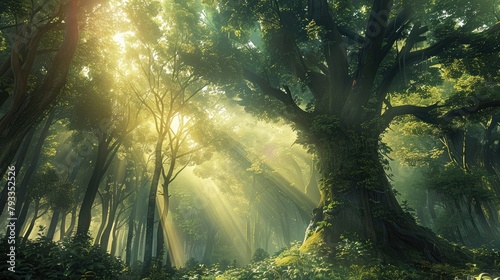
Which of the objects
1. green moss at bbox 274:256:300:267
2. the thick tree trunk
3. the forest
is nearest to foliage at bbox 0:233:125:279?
the forest

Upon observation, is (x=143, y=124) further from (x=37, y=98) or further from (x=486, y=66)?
(x=486, y=66)

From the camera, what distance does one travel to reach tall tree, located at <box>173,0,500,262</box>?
10625 millimetres

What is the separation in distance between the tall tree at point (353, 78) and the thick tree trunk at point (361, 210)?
4 centimetres

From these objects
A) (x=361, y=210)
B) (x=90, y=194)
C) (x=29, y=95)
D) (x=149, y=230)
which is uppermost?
(x=29, y=95)

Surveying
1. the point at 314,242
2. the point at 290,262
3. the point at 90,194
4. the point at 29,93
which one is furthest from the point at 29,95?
the point at 314,242

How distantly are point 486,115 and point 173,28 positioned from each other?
1613cm

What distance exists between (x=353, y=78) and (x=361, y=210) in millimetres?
6395

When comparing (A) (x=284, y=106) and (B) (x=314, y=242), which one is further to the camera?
(A) (x=284, y=106)

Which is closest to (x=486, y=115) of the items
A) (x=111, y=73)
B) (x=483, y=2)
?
(x=483, y=2)

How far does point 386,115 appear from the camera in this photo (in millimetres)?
13398

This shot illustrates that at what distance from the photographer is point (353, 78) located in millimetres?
13367

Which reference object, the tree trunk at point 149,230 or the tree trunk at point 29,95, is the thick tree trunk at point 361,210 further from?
the tree trunk at point 29,95

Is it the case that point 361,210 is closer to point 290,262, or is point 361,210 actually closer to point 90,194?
point 290,262

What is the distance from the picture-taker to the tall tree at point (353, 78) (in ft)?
34.9
